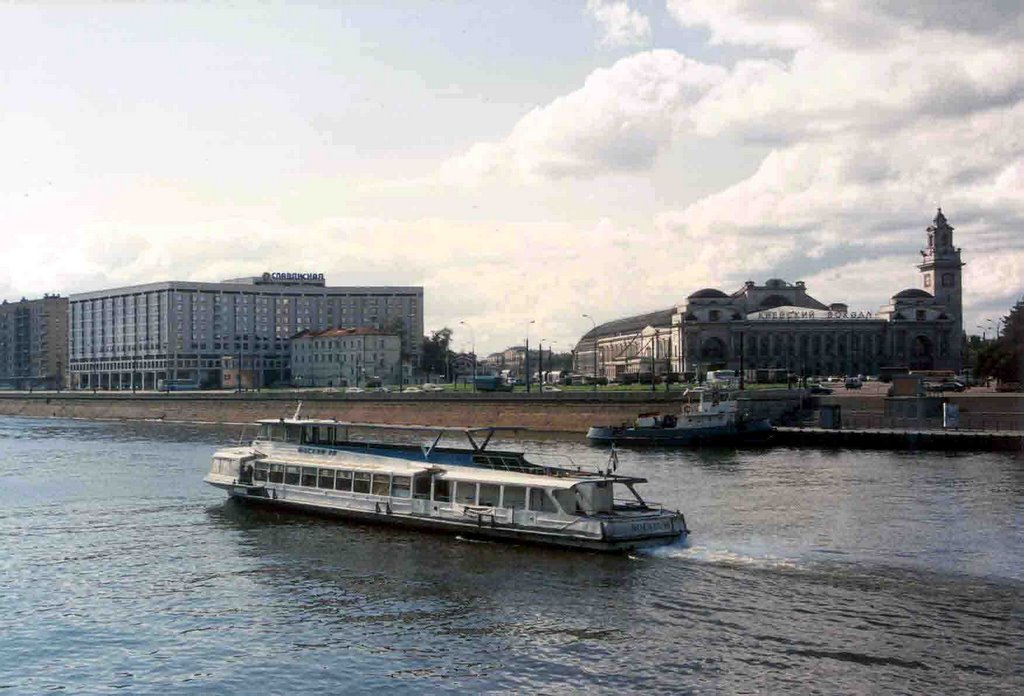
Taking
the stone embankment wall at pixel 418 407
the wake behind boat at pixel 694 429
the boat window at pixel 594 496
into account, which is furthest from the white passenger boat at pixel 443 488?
the stone embankment wall at pixel 418 407

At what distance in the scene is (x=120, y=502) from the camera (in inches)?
2153

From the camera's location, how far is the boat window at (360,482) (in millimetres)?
48047

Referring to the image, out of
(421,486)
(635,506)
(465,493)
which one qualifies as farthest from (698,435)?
(635,506)

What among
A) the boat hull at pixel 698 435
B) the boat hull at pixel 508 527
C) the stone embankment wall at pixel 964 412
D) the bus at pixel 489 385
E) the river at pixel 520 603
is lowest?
the river at pixel 520 603

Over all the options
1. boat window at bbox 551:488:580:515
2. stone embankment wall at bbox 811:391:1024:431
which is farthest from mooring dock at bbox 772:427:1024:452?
boat window at bbox 551:488:580:515

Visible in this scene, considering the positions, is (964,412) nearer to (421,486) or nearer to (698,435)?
(698,435)

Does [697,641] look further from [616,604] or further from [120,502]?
[120,502]

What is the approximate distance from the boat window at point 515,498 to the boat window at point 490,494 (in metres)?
0.27

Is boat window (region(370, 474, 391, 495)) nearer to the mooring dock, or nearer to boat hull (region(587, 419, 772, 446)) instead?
boat hull (region(587, 419, 772, 446))

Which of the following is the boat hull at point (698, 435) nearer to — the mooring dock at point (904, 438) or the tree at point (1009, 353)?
the mooring dock at point (904, 438)

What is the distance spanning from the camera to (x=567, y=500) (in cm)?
4097

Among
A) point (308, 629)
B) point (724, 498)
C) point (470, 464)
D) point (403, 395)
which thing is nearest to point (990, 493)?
point (724, 498)

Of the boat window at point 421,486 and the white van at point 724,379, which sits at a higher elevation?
the white van at point 724,379

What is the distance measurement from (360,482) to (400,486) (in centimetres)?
270
